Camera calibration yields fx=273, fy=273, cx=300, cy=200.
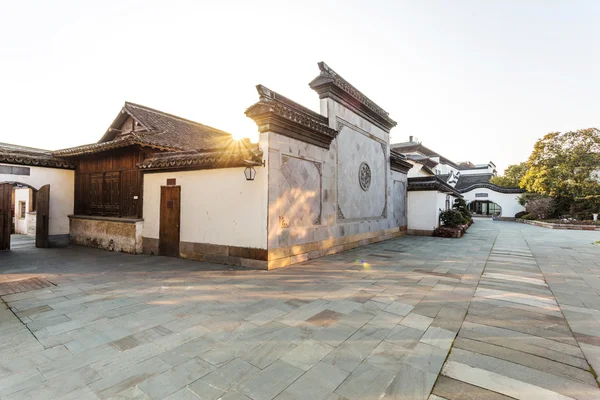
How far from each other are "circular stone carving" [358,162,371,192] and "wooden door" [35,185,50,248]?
11213mm

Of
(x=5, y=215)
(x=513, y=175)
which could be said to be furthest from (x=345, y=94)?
(x=513, y=175)

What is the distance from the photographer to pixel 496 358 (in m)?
2.76

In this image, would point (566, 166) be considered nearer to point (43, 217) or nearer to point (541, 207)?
point (541, 207)

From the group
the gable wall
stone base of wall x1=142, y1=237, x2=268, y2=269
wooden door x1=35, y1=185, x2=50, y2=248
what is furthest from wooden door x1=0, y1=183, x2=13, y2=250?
the gable wall

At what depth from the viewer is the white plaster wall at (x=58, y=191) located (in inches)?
401

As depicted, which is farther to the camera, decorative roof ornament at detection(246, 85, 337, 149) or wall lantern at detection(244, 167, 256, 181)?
wall lantern at detection(244, 167, 256, 181)

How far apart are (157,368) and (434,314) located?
3.55m

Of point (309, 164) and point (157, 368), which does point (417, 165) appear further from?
point (157, 368)

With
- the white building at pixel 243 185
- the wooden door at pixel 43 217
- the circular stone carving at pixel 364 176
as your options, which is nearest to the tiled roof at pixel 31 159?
the white building at pixel 243 185

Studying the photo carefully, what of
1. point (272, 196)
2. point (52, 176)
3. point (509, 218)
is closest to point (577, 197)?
point (509, 218)

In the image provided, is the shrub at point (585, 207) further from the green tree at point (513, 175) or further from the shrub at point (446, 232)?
the shrub at point (446, 232)

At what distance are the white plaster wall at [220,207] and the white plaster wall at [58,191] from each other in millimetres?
5107

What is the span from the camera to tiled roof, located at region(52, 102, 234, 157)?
9391 millimetres

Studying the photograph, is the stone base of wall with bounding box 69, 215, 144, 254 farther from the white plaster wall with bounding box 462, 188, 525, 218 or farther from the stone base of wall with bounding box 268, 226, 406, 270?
the white plaster wall with bounding box 462, 188, 525, 218
